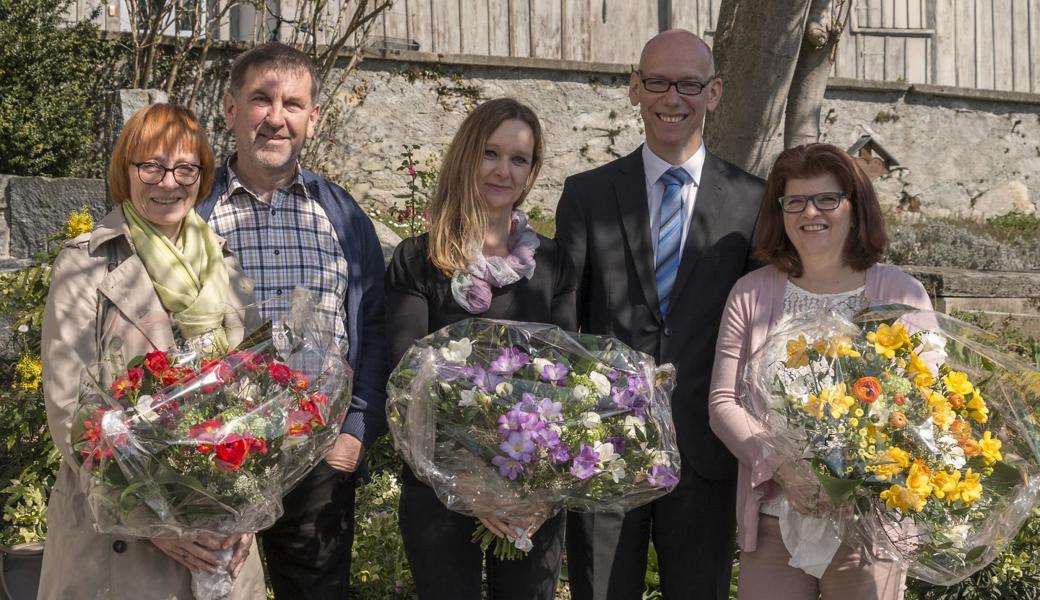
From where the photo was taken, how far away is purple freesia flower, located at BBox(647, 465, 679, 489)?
2771 millimetres

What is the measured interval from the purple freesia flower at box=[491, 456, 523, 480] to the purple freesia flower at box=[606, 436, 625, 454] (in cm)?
24

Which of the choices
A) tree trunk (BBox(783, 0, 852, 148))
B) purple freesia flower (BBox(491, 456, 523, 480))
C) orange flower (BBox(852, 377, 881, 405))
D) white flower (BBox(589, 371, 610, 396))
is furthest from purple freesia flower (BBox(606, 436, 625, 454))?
tree trunk (BBox(783, 0, 852, 148))

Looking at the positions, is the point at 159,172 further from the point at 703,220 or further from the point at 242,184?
the point at 703,220

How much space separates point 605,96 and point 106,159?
15.0 ft

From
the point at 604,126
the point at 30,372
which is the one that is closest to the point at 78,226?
the point at 30,372

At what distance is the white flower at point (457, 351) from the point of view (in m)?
2.75

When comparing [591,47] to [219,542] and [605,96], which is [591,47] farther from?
[219,542]

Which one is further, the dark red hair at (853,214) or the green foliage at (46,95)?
the green foliage at (46,95)

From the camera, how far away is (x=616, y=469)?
2.70 m

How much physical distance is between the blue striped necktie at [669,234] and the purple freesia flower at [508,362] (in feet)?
2.48

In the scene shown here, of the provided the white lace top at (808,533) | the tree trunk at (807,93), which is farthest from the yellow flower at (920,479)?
the tree trunk at (807,93)

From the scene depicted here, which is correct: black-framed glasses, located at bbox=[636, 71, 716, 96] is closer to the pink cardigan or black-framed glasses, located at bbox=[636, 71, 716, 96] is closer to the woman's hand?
the pink cardigan

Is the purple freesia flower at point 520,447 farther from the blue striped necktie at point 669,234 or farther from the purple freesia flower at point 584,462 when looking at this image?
the blue striped necktie at point 669,234

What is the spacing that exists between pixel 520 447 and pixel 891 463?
2.90 feet
